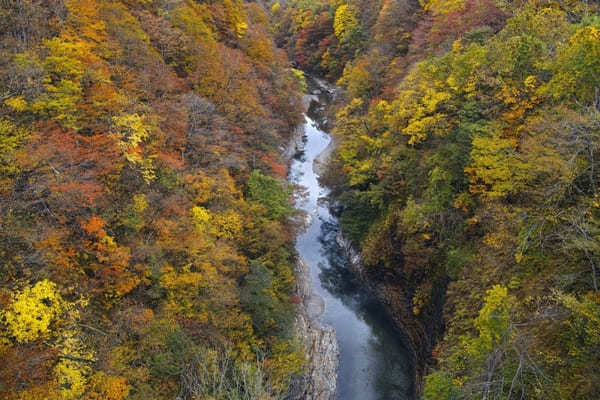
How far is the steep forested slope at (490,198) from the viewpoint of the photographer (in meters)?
11.5

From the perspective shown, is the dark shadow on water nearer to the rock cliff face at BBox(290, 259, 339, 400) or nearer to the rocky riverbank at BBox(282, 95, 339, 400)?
the rocky riverbank at BBox(282, 95, 339, 400)

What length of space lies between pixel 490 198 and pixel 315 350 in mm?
11999

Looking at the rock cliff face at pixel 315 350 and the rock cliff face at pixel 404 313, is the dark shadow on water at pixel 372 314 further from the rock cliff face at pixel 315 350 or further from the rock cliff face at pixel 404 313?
the rock cliff face at pixel 315 350

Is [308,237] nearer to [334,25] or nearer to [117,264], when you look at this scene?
[117,264]

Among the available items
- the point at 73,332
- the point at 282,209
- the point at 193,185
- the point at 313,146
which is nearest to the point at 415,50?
the point at 313,146

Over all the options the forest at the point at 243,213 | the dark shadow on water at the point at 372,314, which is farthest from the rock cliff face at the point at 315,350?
the dark shadow on water at the point at 372,314

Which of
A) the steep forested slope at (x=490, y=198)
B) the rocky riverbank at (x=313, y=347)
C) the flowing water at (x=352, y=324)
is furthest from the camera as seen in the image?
the flowing water at (x=352, y=324)

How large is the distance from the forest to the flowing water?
3.95ft

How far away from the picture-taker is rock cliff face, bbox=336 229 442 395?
20391 millimetres

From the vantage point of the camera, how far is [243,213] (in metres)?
21.5

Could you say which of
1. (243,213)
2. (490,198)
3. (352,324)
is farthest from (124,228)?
(490,198)

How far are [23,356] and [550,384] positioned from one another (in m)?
14.4

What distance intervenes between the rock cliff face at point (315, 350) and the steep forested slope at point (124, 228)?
185cm

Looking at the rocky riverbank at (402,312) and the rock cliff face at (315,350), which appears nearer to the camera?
the rock cliff face at (315,350)
